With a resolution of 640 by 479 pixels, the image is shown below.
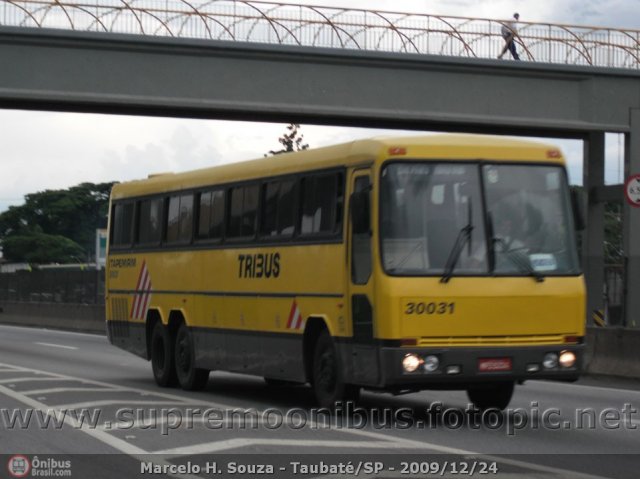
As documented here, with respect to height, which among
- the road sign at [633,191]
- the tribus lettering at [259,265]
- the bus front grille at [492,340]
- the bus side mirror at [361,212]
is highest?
the road sign at [633,191]

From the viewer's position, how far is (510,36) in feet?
107

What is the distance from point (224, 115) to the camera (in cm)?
3316

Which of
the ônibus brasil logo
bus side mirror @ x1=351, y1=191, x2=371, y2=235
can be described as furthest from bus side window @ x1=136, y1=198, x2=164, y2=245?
the ônibus brasil logo

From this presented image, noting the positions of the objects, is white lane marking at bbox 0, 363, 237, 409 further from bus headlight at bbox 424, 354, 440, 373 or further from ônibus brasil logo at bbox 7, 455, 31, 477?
ônibus brasil logo at bbox 7, 455, 31, 477

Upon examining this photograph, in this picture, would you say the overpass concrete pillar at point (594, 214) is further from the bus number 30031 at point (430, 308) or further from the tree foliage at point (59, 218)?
the tree foliage at point (59, 218)

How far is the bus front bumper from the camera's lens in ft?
45.9

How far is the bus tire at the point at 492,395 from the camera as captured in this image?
15.8m

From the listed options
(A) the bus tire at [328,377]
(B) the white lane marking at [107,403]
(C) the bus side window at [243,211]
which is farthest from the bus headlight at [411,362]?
(C) the bus side window at [243,211]

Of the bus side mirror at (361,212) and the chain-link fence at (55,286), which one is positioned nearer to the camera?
the bus side mirror at (361,212)

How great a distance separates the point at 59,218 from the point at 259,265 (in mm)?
120598

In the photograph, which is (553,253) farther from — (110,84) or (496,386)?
(110,84)

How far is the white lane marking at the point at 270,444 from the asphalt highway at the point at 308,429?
1 cm

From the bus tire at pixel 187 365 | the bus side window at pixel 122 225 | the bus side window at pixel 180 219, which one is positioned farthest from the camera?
the bus side window at pixel 122 225

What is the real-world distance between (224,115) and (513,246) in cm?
1922
